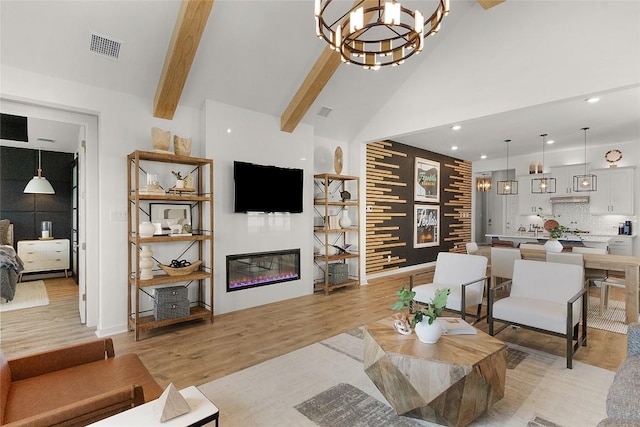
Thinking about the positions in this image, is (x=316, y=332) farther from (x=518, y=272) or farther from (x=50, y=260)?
(x=50, y=260)

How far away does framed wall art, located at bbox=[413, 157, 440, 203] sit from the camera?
790 cm

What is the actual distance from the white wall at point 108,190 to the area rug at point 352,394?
1977 millimetres

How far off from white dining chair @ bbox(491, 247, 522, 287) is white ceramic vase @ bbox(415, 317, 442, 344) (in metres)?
3.40

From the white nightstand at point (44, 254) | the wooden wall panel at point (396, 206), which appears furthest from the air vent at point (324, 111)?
the white nightstand at point (44, 254)

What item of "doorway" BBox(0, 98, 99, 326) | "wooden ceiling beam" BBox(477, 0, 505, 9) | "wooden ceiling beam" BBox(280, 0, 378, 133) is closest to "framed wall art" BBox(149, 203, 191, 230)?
"doorway" BBox(0, 98, 99, 326)

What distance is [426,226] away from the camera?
26.9 ft

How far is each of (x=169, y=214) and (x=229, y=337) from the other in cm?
172

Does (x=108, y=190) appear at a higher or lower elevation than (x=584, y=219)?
higher

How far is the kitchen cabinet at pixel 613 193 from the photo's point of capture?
22.9ft

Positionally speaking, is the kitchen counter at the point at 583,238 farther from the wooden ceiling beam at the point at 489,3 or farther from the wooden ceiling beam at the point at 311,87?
the wooden ceiling beam at the point at 311,87

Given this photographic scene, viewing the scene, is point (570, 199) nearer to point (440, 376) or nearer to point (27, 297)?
point (440, 376)

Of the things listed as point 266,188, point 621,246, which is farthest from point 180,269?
point 621,246

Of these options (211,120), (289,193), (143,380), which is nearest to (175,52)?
(211,120)

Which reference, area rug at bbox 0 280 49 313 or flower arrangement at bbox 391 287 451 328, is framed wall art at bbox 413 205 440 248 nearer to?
flower arrangement at bbox 391 287 451 328
